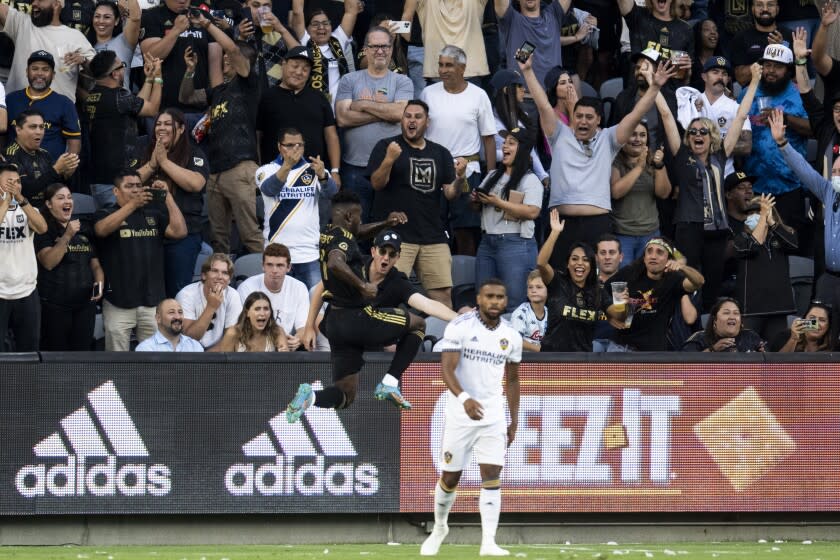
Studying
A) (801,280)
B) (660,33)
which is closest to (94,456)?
(801,280)

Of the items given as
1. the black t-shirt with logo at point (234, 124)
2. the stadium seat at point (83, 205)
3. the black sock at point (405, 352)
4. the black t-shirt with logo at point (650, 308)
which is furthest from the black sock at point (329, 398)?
the stadium seat at point (83, 205)

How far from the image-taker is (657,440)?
14016 mm

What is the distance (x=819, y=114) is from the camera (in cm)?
1794

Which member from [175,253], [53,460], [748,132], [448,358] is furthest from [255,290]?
[748,132]

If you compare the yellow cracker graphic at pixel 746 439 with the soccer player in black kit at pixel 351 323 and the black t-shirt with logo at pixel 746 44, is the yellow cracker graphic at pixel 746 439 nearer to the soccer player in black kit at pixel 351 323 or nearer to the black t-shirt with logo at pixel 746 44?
the soccer player in black kit at pixel 351 323

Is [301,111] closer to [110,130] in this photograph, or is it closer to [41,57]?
[110,130]

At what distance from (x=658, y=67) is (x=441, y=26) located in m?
2.71

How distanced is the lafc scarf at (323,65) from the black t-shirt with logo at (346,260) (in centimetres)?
573

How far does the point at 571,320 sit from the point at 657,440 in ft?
4.85

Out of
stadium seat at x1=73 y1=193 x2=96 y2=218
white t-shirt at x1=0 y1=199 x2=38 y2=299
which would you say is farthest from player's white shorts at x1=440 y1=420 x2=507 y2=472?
stadium seat at x1=73 y1=193 x2=96 y2=218

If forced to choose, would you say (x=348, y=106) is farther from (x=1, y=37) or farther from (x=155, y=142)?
(x=1, y=37)

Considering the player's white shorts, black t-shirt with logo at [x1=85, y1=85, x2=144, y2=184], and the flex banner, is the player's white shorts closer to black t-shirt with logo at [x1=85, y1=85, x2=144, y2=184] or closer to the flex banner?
the flex banner

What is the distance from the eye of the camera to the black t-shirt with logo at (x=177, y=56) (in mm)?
17609

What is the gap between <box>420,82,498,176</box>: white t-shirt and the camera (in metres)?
16.9
